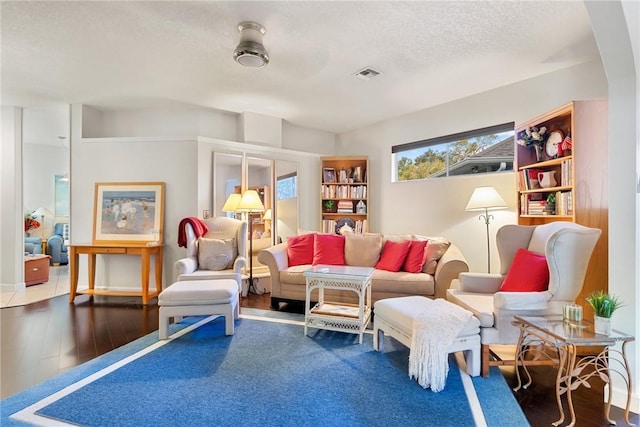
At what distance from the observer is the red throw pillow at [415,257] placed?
340cm

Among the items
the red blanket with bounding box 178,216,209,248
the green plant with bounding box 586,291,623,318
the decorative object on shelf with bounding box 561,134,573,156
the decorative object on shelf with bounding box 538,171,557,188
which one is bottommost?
the green plant with bounding box 586,291,623,318

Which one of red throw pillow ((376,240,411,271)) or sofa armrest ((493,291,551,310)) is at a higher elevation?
red throw pillow ((376,240,411,271))

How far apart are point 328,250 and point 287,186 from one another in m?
1.81

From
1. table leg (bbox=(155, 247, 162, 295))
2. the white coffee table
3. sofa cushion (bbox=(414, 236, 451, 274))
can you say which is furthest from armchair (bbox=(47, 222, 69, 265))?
sofa cushion (bbox=(414, 236, 451, 274))

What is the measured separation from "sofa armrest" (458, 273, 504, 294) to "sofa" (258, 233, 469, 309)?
309 mm

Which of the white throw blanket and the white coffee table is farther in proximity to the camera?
the white coffee table

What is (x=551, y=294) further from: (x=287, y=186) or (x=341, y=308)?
(x=287, y=186)

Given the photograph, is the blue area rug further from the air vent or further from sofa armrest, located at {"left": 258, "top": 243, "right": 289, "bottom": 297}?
→ the air vent

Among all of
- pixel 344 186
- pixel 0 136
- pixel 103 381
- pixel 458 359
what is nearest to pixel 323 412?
pixel 458 359

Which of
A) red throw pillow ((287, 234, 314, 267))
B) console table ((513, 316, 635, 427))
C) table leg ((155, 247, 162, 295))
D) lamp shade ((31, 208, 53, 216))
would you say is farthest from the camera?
lamp shade ((31, 208, 53, 216))

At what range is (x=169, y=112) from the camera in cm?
474

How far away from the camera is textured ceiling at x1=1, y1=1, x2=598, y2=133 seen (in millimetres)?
2326

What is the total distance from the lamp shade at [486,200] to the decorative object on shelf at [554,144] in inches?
25.5

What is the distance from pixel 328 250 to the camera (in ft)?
12.4
